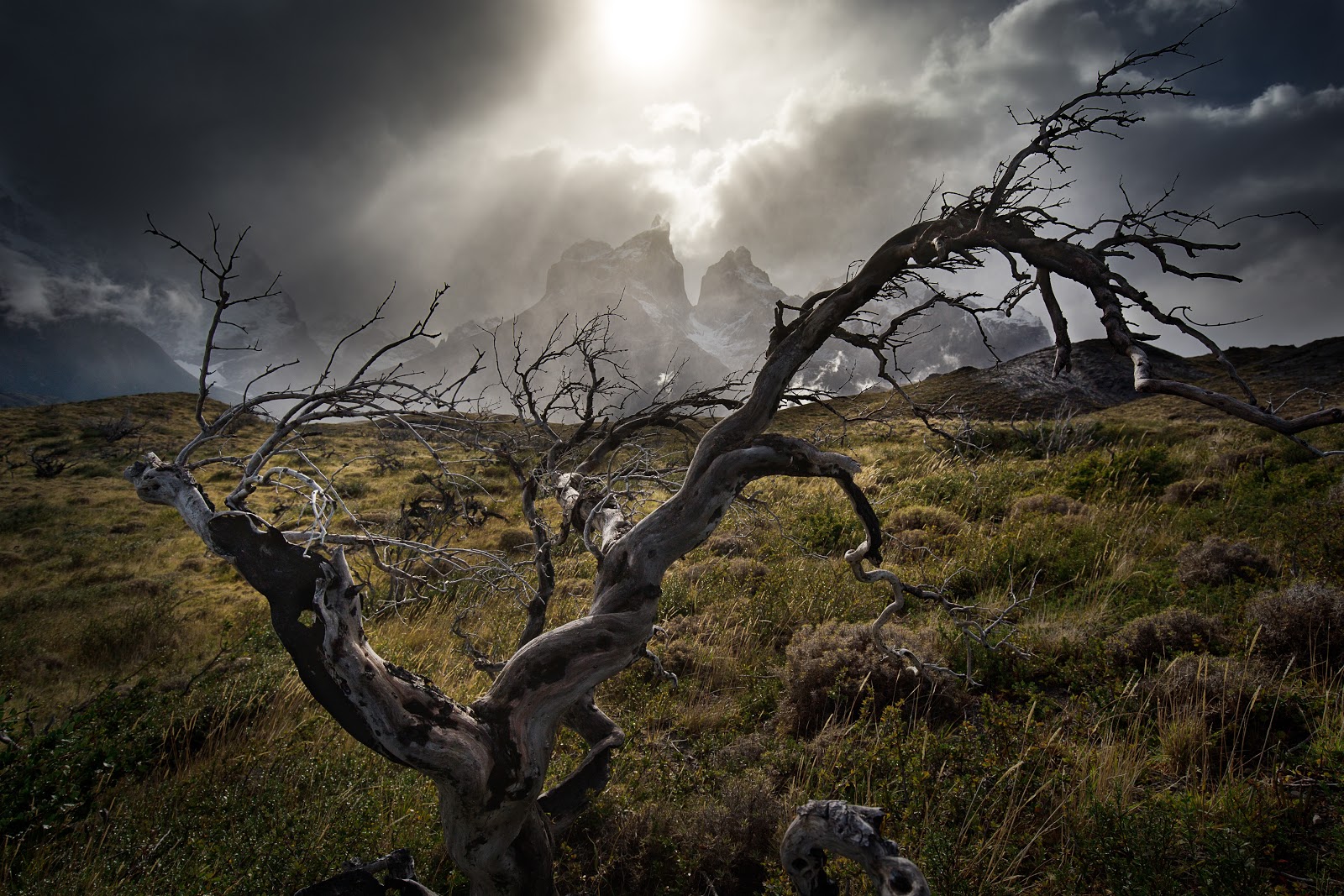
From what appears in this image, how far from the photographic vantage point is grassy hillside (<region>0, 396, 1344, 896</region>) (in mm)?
2852

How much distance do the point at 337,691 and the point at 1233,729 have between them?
219 inches

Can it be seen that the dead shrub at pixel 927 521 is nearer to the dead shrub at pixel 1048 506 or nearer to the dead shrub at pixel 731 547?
the dead shrub at pixel 1048 506

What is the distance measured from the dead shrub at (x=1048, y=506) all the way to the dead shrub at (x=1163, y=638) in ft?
12.7

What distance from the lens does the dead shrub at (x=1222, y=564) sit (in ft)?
17.9

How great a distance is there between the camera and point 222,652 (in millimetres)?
6289

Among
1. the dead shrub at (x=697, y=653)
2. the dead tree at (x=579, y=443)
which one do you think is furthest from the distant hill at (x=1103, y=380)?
the dead tree at (x=579, y=443)

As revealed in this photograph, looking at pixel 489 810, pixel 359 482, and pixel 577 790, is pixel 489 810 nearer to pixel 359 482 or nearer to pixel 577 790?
pixel 577 790

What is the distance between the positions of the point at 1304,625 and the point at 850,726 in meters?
3.91

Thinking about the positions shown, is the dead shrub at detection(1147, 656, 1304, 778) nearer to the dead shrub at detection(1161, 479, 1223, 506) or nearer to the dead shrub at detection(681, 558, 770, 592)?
the dead shrub at detection(681, 558, 770, 592)

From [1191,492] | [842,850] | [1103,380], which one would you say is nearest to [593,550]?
[842,850]

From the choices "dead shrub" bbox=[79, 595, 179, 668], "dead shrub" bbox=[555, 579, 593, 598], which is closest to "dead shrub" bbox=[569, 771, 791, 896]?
"dead shrub" bbox=[555, 579, 593, 598]

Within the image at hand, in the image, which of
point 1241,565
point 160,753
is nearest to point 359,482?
point 160,753

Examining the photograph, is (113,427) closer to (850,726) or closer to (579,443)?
(579,443)

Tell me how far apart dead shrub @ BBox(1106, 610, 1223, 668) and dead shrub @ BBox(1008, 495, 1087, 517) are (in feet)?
12.7
